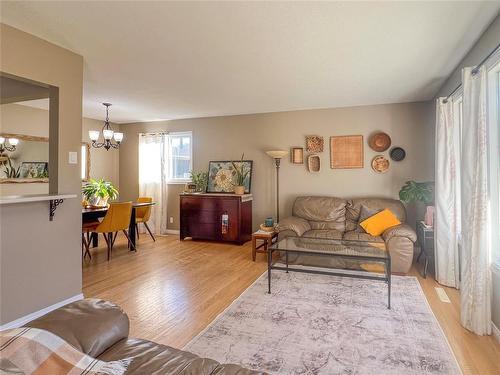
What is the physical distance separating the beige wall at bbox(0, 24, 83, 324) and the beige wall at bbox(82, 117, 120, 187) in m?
3.43

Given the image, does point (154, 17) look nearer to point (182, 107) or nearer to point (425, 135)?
point (182, 107)

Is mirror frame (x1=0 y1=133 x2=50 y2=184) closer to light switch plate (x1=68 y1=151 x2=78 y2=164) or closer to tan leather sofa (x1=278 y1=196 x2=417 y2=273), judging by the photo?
light switch plate (x1=68 y1=151 x2=78 y2=164)

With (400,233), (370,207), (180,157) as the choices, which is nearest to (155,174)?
(180,157)

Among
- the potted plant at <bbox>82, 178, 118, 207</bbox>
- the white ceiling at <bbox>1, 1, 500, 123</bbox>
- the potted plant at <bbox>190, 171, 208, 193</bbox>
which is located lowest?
the potted plant at <bbox>82, 178, 118, 207</bbox>

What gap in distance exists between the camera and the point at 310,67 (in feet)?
10.3

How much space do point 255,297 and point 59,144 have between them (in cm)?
238

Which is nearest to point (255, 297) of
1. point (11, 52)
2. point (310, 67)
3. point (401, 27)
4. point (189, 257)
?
point (189, 257)

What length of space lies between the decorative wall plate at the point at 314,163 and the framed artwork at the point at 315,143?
104mm

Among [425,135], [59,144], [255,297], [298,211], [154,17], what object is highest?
[154,17]

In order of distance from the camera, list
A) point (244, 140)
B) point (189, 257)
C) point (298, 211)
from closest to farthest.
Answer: point (189, 257), point (298, 211), point (244, 140)

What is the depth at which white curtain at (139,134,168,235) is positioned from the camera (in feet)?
20.1

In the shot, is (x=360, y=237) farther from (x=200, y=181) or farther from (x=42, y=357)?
(x=42, y=357)

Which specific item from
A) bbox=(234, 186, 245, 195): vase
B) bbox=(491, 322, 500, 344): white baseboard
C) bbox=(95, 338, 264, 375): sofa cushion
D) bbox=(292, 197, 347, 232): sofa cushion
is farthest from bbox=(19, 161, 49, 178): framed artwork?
bbox=(491, 322, 500, 344): white baseboard

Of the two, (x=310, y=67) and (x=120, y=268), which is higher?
(x=310, y=67)
